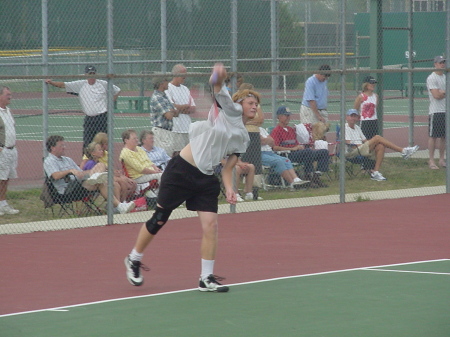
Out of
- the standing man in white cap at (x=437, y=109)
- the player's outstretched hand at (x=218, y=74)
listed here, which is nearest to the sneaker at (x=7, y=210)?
the player's outstretched hand at (x=218, y=74)

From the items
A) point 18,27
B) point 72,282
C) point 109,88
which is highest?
point 18,27

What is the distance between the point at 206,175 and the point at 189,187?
6.7 inches

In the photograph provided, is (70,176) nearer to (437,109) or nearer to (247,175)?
(247,175)

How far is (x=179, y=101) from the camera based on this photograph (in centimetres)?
1442

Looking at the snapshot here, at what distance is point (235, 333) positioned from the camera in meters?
6.39

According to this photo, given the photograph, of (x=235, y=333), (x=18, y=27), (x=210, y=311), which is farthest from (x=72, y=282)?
(x=18, y=27)

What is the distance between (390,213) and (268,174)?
2.78 metres

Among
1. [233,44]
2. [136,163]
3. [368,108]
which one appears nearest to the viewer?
[233,44]

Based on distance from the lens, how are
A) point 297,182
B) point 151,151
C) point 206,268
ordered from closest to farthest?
point 206,268 < point 151,151 < point 297,182

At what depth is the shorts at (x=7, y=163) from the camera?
41.4 ft

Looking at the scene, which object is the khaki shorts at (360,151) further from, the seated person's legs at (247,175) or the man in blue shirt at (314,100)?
the seated person's legs at (247,175)

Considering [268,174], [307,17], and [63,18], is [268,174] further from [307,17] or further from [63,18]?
[307,17]

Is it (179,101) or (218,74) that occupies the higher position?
(218,74)

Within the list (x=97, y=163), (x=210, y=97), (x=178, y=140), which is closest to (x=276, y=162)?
(x=178, y=140)
